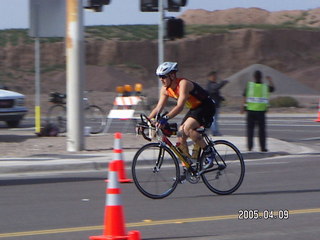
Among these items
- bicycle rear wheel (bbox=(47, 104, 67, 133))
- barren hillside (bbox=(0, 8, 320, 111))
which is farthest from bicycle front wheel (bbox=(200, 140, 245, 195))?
barren hillside (bbox=(0, 8, 320, 111))

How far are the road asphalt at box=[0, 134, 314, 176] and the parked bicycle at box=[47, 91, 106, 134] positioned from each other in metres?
2.76

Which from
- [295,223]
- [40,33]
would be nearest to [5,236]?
[295,223]

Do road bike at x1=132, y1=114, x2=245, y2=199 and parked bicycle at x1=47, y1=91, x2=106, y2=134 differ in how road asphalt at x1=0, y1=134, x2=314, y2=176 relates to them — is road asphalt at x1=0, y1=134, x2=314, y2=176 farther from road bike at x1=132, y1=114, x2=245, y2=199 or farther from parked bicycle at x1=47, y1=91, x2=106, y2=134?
road bike at x1=132, y1=114, x2=245, y2=199

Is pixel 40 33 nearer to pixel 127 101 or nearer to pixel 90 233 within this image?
pixel 127 101

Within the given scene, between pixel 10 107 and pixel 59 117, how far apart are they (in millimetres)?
3045

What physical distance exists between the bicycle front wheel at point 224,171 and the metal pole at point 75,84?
236 inches

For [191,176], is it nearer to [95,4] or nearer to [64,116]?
[95,4]

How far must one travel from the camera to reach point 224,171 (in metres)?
11.0

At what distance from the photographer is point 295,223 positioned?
8930 millimetres

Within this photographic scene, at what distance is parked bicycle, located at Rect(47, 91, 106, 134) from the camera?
2092 centimetres

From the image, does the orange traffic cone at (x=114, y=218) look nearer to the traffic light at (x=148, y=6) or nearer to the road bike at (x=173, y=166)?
the road bike at (x=173, y=166)

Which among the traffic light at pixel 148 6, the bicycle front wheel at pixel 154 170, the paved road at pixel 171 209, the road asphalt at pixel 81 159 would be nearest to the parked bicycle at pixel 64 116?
the road asphalt at pixel 81 159

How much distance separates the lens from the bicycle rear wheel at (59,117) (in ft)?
68.4

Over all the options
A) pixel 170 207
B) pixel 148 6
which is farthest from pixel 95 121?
pixel 170 207
